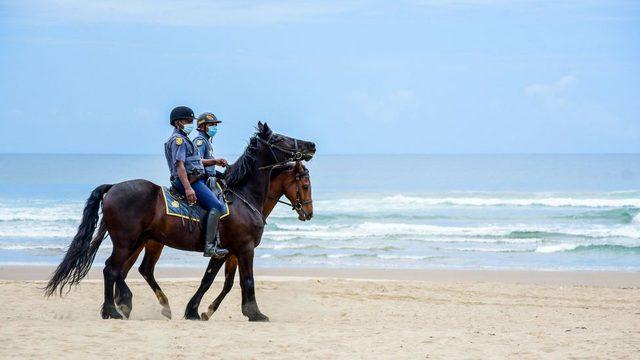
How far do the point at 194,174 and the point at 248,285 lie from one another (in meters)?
1.33

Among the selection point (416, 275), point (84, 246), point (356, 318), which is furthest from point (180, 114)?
point (416, 275)

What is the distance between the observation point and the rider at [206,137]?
9688 mm

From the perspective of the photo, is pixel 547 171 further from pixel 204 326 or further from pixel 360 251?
pixel 204 326

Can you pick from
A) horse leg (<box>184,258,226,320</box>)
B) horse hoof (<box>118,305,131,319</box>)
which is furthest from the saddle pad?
horse hoof (<box>118,305,131,319</box>)

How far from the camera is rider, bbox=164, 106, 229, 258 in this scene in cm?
938

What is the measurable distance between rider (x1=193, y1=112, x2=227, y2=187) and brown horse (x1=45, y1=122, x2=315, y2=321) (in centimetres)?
31

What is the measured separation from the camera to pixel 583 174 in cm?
7469

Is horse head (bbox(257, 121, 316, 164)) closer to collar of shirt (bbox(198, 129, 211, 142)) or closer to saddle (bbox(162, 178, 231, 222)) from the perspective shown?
collar of shirt (bbox(198, 129, 211, 142))

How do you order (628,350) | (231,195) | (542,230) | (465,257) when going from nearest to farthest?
(628,350)
(231,195)
(465,257)
(542,230)

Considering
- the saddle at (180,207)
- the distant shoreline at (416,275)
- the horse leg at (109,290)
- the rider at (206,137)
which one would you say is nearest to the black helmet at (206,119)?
the rider at (206,137)

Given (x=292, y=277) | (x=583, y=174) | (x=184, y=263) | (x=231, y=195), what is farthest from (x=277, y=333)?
(x=583, y=174)

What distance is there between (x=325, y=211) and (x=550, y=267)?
18.7 meters

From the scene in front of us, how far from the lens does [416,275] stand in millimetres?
17938

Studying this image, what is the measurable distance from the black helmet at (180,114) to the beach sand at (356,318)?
2001mm
